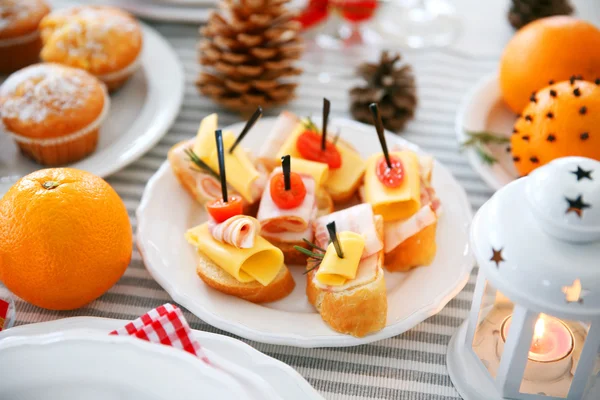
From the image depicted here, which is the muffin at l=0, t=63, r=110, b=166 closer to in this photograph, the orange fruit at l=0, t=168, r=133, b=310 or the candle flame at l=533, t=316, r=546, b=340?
the orange fruit at l=0, t=168, r=133, b=310

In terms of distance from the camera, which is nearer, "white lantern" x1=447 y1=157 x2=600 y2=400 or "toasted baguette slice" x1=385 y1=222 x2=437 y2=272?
"white lantern" x1=447 y1=157 x2=600 y2=400

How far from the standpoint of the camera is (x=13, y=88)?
1329 millimetres

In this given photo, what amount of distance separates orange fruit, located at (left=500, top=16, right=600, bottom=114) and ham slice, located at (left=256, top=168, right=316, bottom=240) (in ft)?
→ 1.97

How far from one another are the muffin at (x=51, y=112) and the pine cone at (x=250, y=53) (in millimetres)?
300

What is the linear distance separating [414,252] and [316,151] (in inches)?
11.0

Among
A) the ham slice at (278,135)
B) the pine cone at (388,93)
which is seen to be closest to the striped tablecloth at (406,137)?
the pine cone at (388,93)

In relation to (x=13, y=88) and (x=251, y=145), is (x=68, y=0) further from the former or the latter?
(x=251, y=145)

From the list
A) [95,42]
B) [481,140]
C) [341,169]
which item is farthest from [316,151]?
[95,42]

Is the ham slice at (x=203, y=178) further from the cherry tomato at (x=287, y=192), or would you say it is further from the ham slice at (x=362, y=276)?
the ham slice at (x=362, y=276)

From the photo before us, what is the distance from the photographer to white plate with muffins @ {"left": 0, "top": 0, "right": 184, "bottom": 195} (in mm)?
1316

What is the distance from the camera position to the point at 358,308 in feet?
3.16

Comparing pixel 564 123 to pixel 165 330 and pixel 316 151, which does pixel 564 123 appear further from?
pixel 165 330

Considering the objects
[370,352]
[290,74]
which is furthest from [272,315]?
[290,74]

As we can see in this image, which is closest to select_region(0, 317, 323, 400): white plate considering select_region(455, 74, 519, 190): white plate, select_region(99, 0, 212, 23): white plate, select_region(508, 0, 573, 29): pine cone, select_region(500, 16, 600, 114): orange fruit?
select_region(455, 74, 519, 190): white plate
